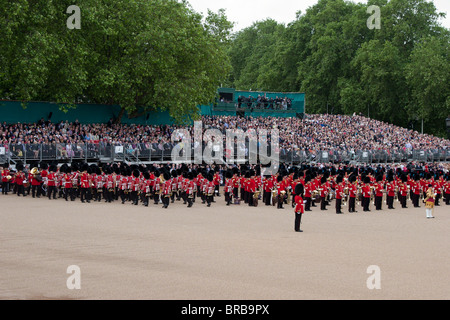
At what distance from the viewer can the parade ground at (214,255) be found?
33.9 feet

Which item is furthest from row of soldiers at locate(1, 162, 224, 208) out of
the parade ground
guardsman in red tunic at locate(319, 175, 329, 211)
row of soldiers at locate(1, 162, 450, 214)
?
guardsman in red tunic at locate(319, 175, 329, 211)

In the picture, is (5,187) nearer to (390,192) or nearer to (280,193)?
(280,193)

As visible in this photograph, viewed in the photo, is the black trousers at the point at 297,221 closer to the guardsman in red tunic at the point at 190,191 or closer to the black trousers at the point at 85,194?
the guardsman in red tunic at the point at 190,191

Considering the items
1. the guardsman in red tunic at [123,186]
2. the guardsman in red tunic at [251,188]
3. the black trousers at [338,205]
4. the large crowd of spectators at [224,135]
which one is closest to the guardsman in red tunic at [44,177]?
the large crowd of spectators at [224,135]

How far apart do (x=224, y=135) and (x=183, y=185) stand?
15561 mm

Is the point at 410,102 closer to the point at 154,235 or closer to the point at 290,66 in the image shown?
the point at 290,66

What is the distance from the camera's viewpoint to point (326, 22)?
232ft

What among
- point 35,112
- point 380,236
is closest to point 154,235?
point 380,236

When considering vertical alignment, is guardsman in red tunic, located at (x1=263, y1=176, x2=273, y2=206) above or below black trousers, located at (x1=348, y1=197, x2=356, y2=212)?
above

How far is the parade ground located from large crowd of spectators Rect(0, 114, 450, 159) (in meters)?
9.55

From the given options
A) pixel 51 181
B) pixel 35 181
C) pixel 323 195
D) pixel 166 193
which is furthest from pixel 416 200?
pixel 35 181

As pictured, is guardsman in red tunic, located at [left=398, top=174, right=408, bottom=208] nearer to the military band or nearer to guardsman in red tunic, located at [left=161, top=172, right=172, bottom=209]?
the military band

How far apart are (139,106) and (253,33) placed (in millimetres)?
50066

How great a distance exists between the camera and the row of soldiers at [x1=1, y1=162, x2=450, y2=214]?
25484 millimetres
